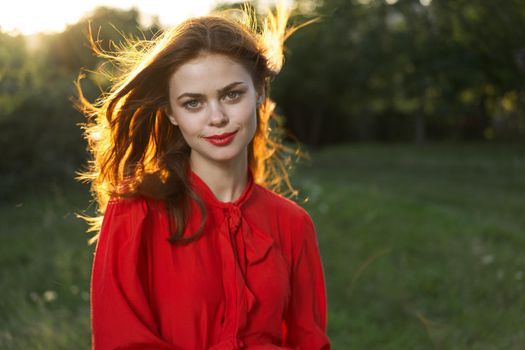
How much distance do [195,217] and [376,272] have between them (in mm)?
3565

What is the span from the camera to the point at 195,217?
220cm

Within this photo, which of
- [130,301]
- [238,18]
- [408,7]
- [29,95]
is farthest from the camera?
[408,7]

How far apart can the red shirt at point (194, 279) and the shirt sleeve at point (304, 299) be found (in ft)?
0.17

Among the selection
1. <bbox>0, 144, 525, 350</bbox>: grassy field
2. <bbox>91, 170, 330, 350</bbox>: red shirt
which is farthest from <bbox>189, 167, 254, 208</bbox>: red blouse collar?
<bbox>0, 144, 525, 350</bbox>: grassy field

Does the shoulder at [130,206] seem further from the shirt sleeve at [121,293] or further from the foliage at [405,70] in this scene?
the foliage at [405,70]

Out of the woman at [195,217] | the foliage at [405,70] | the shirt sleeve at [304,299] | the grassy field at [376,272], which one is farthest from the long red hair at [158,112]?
the foliage at [405,70]

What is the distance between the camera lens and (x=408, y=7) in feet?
69.5

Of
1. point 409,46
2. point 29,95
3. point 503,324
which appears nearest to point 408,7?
point 409,46

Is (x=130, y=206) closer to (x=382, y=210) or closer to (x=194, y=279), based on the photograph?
(x=194, y=279)

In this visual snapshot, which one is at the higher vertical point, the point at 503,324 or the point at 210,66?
the point at 210,66

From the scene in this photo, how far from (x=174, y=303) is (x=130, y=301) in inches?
5.5

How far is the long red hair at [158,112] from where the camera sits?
7.14ft

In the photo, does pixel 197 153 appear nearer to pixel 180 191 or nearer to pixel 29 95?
pixel 180 191

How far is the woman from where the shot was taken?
6.76 feet
